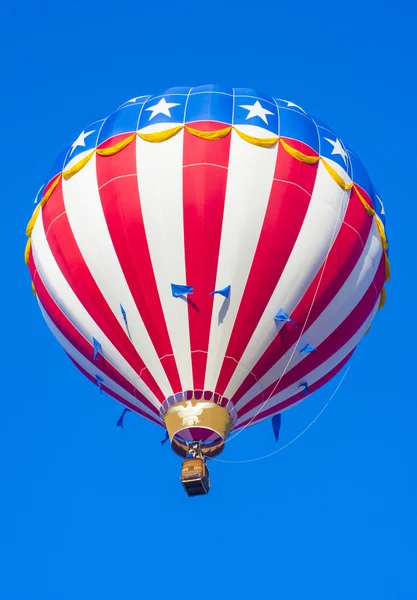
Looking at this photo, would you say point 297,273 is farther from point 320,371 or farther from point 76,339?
point 76,339

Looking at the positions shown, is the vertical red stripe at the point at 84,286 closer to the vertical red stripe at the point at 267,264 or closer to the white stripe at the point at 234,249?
the white stripe at the point at 234,249

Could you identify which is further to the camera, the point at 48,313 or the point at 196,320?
the point at 48,313

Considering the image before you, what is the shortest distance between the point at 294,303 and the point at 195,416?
2365 mm

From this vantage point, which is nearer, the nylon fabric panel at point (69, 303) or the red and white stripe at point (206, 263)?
the red and white stripe at point (206, 263)

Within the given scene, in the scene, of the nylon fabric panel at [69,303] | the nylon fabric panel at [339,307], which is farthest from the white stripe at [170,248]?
the nylon fabric panel at [339,307]

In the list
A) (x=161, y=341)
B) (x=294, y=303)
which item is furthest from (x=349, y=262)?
(x=161, y=341)

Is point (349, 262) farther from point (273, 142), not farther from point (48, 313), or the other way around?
point (48, 313)

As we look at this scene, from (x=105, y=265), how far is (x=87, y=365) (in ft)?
6.76

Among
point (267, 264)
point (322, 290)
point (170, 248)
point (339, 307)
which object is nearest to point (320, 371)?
point (339, 307)

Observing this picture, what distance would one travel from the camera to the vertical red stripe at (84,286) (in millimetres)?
26719

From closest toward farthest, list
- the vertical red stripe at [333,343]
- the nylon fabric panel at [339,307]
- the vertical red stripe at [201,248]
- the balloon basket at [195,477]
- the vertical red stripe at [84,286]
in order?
the balloon basket at [195,477]
the vertical red stripe at [201,248]
the vertical red stripe at [84,286]
the nylon fabric panel at [339,307]
the vertical red stripe at [333,343]

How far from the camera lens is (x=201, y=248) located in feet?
86.2

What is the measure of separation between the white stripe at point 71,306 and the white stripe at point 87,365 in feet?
1.69

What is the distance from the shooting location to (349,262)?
27.2m
